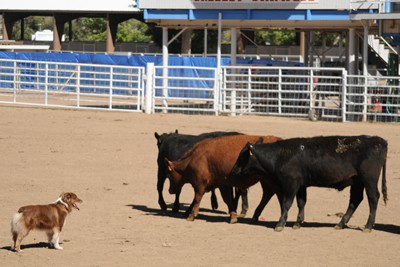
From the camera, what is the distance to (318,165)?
11.6 m

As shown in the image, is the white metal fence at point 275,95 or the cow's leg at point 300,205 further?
the white metal fence at point 275,95

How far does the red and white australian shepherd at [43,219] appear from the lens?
9.72 meters

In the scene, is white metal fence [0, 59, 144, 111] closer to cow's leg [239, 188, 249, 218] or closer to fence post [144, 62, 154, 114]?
fence post [144, 62, 154, 114]

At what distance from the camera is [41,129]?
2344cm

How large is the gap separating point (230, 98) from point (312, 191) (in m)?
15.0

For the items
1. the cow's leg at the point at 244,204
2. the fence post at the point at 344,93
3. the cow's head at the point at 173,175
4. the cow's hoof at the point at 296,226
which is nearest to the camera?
the cow's hoof at the point at 296,226

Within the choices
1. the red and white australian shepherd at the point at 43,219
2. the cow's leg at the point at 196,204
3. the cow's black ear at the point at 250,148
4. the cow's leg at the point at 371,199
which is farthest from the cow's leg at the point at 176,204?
the red and white australian shepherd at the point at 43,219

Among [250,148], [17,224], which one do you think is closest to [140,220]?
[250,148]

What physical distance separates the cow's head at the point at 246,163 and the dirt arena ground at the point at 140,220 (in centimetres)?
63

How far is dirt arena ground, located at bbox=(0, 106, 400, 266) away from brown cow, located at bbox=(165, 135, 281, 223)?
0.35 meters

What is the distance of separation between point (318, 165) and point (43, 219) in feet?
11.0

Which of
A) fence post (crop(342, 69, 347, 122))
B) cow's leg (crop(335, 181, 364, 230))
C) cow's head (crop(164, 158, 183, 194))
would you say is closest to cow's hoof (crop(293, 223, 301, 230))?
cow's leg (crop(335, 181, 364, 230))

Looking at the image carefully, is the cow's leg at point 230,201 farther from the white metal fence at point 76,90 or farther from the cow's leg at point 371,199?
the white metal fence at point 76,90

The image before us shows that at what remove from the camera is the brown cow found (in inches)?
474
